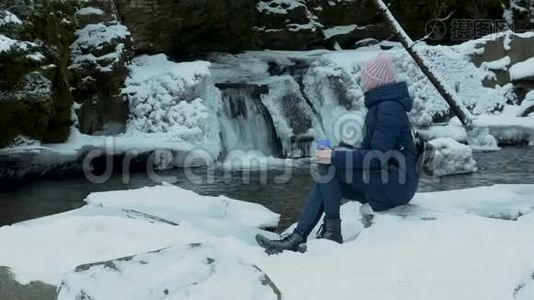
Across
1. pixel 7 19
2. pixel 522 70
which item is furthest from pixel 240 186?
pixel 522 70

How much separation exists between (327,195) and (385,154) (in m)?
0.48

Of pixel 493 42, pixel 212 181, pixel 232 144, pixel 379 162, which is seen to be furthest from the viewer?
pixel 493 42

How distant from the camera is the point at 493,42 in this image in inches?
633

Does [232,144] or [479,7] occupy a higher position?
[479,7]

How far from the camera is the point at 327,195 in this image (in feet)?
15.9

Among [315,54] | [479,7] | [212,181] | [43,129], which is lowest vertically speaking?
[212,181]

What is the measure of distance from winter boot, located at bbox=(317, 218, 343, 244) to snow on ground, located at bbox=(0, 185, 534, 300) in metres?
0.13

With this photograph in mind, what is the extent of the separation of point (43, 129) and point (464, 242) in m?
8.63

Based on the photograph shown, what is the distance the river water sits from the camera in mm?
8977

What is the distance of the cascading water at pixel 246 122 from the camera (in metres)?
13.5

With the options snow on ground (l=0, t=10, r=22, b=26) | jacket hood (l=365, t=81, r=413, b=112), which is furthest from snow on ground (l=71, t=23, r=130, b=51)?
jacket hood (l=365, t=81, r=413, b=112)

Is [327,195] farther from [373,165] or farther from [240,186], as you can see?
[240,186]

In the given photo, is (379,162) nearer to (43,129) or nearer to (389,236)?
(389,236)

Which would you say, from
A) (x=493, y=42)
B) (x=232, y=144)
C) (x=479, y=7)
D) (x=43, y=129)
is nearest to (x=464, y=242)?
(x=43, y=129)
